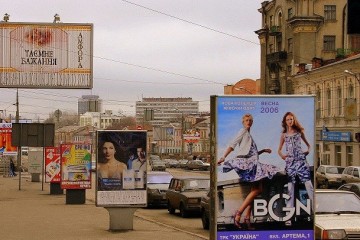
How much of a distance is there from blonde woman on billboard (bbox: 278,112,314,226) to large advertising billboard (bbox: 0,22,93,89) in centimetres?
2268

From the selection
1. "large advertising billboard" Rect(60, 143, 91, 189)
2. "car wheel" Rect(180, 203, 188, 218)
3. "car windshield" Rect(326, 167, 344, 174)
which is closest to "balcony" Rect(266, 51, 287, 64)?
"car windshield" Rect(326, 167, 344, 174)

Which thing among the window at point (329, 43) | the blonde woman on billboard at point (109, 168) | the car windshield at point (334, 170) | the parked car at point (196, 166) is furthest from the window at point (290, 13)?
the blonde woman on billboard at point (109, 168)

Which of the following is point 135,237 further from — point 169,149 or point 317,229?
point 169,149

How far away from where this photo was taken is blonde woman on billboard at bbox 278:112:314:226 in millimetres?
11586

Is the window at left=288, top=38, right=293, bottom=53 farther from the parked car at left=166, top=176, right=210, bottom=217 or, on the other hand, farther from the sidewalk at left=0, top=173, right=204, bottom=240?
the parked car at left=166, top=176, right=210, bottom=217

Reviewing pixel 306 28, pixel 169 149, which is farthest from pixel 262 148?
pixel 169 149

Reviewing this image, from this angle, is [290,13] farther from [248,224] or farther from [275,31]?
[248,224]

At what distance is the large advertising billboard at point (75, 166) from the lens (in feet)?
103

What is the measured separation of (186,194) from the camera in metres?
26.4

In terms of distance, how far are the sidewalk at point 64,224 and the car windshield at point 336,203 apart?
4207 millimetres

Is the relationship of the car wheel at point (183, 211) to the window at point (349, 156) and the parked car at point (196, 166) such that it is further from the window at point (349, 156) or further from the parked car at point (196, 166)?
the parked car at point (196, 166)

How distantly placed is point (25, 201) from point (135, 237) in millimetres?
15501

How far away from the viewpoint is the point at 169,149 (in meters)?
173

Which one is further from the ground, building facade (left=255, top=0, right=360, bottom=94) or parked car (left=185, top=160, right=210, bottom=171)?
building facade (left=255, top=0, right=360, bottom=94)
